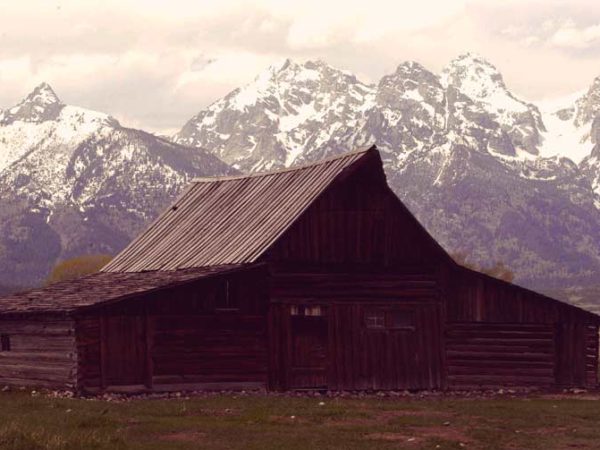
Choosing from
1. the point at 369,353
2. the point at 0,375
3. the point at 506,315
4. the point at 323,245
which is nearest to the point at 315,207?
the point at 323,245

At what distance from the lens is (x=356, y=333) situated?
4944cm

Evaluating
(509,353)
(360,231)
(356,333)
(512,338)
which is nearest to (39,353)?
(356,333)

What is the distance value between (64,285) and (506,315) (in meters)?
17.6

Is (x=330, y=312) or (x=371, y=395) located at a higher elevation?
(x=330, y=312)

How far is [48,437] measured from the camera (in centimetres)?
2905

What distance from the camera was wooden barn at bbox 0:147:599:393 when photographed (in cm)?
4591

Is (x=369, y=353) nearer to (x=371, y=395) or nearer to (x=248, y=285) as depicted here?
(x=371, y=395)

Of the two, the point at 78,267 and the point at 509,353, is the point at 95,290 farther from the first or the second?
the point at 78,267

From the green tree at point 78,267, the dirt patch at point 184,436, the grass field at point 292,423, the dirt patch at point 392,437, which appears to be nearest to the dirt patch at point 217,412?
the grass field at point 292,423

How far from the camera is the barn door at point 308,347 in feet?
159

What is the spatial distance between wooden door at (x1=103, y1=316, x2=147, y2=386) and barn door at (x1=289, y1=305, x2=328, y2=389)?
5.72m

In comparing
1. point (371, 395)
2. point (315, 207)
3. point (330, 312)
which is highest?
point (315, 207)

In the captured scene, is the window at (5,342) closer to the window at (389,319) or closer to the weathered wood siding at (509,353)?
the window at (389,319)

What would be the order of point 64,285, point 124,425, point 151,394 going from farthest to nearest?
point 64,285 < point 151,394 < point 124,425
